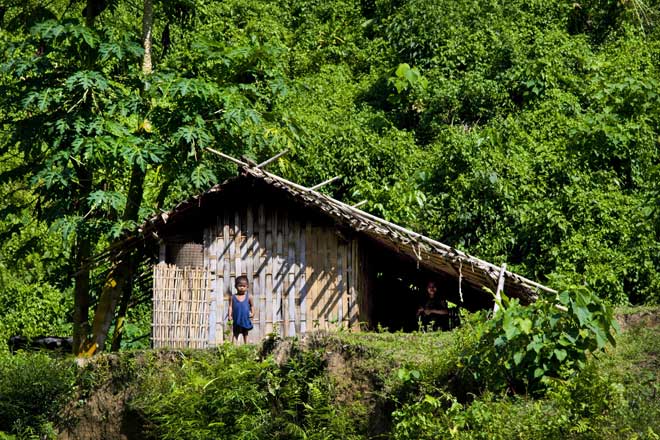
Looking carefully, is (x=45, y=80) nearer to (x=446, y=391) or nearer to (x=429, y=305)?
(x=429, y=305)

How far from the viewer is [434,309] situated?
11211 mm

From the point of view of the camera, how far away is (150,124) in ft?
38.3

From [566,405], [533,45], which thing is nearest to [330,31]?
[533,45]

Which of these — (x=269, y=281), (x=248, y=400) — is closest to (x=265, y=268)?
(x=269, y=281)

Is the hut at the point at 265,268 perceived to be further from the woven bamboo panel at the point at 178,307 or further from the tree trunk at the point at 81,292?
the tree trunk at the point at 81,292

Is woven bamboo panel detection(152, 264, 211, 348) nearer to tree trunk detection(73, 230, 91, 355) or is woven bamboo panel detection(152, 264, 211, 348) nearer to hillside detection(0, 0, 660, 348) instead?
hillside detection(0, 0, 660, 348)

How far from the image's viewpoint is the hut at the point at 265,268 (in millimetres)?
11195

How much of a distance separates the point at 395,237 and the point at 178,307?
8.60 feet

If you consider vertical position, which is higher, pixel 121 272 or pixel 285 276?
pixel 121 272

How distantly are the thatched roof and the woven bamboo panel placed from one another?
1.85 feet

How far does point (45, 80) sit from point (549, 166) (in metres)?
5.94

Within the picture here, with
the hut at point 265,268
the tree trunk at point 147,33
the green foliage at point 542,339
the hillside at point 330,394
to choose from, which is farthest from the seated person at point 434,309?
the tree trunk at point 147,33

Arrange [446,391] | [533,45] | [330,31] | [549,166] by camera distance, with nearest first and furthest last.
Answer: [446,391] < [549,166] < [533,45] < [330,31]

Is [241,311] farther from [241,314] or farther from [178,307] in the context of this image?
[178,307]
